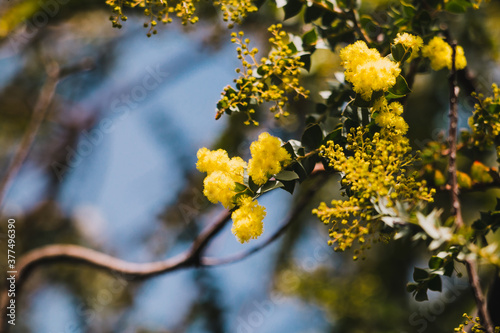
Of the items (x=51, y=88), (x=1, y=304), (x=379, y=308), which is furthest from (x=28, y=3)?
(x=379, y=308)

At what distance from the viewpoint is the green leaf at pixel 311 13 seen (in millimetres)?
1374

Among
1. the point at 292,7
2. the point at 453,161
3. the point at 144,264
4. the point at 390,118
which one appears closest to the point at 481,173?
the point at 453,161

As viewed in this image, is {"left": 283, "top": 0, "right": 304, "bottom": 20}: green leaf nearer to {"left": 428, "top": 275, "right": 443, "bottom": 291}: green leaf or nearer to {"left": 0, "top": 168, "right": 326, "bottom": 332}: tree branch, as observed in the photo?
{"left": 0, "top": 168, "right": 326, "bottom": 332}: tree branch

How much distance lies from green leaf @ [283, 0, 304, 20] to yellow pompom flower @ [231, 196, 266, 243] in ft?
1.96

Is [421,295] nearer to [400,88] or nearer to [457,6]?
[400,88]

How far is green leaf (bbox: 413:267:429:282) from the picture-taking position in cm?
106

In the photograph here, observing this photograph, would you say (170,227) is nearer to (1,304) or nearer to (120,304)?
(120,304)

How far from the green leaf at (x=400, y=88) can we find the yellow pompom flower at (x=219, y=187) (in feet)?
1.38

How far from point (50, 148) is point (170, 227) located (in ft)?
5.11

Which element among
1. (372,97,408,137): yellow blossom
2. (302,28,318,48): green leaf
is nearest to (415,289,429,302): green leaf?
(372,97,408,137): yellow blossom

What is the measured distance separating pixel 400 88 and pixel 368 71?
11 cm

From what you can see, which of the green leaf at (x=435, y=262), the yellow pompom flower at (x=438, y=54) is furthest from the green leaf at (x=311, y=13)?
the green leaf at (x=435, y=262)

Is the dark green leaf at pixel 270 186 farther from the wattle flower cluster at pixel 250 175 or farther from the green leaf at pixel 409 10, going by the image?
the green leaf at pixel 409 10

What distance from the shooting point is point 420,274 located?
3.50 feet
